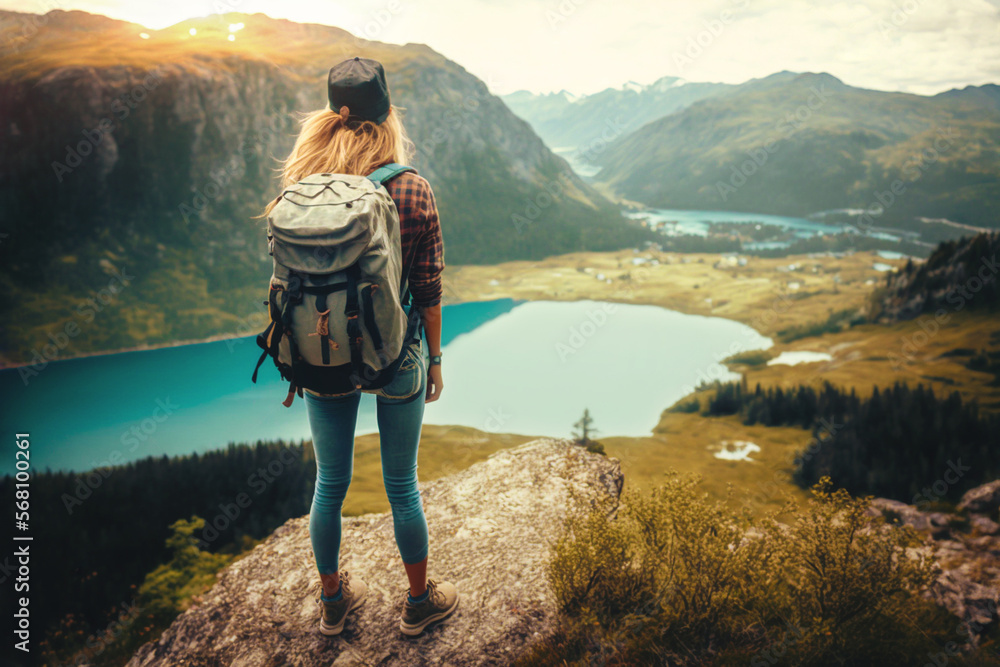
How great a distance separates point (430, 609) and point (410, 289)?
2.72 meters

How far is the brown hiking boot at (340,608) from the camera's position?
4055mm

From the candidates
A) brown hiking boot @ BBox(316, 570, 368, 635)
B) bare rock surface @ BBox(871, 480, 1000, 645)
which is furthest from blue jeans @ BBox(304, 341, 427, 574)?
bare rock surface @ BBox(871, 480, 1000, 645)

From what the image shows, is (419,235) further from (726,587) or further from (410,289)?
(726,587)

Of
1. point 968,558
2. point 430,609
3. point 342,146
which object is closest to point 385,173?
point 342,146

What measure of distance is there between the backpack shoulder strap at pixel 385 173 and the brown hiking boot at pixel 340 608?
3.35 m

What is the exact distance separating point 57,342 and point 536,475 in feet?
321

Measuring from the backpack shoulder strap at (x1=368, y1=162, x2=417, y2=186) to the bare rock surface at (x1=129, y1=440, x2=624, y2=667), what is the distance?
332cm

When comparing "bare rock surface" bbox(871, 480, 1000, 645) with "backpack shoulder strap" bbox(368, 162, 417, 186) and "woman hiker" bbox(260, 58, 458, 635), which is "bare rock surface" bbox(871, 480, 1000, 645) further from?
"backpack shoulder strap" bbox(368, 162, 417, 186)

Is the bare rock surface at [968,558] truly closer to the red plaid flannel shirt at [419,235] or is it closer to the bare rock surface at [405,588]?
the bare rock surface at [405,588]

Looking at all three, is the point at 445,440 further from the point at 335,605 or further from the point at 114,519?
the point at 335,605

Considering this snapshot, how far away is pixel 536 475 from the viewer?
7.08m

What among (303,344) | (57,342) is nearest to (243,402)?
(57,342)

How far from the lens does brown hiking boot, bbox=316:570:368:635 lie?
4.05 meters

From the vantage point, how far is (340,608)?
408 centimetres
